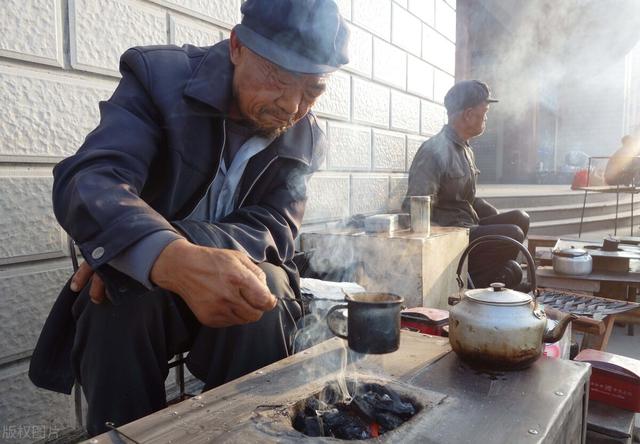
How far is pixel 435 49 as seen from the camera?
622 cm

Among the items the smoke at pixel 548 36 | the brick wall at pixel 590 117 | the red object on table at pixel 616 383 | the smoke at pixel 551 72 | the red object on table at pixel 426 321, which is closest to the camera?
Result: the red object on table at pixel 616 383

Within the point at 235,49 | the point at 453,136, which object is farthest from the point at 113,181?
the point at 453,136

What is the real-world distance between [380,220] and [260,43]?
8.03ft

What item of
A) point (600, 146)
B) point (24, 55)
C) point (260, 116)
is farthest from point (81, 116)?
point (600, 146)

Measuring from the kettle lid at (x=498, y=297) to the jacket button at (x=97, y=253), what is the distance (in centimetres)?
133

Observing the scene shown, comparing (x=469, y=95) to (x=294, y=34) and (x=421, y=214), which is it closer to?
(x=421, y=214)

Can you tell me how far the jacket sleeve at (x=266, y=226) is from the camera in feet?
5.30

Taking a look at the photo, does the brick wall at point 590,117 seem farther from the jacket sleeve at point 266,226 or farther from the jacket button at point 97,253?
the jacket button at point 97,253

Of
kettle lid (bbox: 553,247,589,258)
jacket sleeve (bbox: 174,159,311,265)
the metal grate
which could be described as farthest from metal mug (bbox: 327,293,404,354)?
kettle lid (bbox: 553,247,589,258)

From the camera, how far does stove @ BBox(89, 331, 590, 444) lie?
1.21m

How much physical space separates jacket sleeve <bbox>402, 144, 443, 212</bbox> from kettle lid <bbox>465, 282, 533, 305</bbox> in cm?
284

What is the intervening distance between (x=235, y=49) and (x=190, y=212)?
0.68 m

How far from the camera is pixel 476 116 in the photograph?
4.86 m

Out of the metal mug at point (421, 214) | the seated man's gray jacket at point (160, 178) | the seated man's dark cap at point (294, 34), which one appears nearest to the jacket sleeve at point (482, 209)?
the metal mug at point (421, 214)
